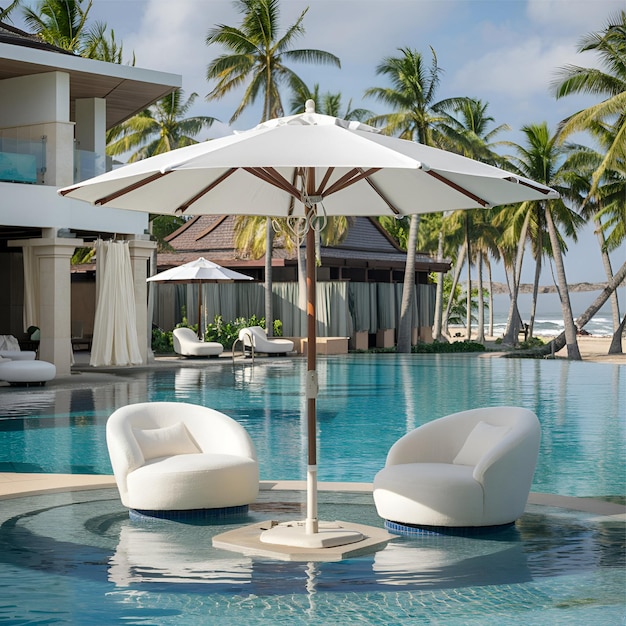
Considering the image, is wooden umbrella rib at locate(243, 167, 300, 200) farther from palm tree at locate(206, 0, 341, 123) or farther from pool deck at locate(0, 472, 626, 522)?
palm tree at locate(206, 0, 341, 123)

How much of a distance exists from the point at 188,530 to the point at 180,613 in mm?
2013

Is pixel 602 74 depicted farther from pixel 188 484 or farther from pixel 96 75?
pixel 188 484

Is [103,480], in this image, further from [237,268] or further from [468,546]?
[237,268]

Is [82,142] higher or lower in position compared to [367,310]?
higher

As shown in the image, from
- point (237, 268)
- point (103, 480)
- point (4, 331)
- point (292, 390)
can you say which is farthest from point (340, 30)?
point (103, 480)

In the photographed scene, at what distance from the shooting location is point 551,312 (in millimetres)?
155250

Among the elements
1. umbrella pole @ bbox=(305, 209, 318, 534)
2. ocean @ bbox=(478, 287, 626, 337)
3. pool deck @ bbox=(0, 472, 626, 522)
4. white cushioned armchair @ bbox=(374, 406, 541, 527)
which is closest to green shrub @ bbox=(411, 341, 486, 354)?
pool deck @ bbox=(0, 472, 626, 522)

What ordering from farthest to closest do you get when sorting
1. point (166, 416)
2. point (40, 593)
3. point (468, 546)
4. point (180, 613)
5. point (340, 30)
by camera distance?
point (340, 30) → point (166, 416) → point (468, 546) → point (40, 593) → point (180, 613)

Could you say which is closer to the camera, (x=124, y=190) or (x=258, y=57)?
(x=124, y=190)

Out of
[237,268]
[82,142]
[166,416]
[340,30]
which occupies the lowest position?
[166,416]

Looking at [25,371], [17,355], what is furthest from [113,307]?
[25,371]

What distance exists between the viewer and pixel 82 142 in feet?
81.5

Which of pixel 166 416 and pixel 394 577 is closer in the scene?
pixel 394 577

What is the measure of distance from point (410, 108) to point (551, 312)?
125 m
